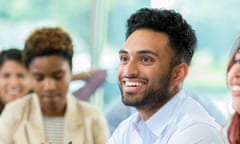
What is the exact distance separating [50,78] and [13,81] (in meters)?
0.36

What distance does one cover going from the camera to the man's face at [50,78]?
70.9 inches

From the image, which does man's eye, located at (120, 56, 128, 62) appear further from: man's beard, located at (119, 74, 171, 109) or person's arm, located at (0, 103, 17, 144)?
person's arm, located at (0, 103, 17, 144)

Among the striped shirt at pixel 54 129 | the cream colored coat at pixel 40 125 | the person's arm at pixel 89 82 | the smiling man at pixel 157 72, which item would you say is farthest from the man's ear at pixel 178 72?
the person's arm at pixel 89 82

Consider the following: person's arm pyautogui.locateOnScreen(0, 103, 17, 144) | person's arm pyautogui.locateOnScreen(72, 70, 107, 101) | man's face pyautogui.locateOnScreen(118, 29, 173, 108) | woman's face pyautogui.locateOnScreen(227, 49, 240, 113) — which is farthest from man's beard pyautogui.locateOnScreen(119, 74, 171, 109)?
person's arm pyautogui.locateOnScreen(72, 70, 107, 101)

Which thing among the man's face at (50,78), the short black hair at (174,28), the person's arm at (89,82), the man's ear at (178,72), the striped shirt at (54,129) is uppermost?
the short black hair at (174,28)

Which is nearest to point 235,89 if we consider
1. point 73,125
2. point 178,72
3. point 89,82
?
point 178,72

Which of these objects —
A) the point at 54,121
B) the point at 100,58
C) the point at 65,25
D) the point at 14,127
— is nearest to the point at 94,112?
the point at 54,121

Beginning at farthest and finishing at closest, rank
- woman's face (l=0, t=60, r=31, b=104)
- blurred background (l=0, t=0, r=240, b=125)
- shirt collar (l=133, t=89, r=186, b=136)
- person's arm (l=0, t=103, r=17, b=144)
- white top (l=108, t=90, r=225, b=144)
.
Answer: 1. woman's face (l=0, t=60, r=31, b=104)
2. blurred background (l=0, t=0, r=240, b=125)
3. person's arm (l=0, t=103, r=17, b=144)
4. shirt collar (l=133, t=89, r=186, b=136)
5. white top (l=108, t=90, r=225, b=144)

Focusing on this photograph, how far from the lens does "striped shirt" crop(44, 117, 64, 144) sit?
5.92 feet

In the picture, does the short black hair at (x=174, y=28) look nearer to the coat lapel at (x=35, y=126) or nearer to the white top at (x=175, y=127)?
the white top at (x=175, y=127)

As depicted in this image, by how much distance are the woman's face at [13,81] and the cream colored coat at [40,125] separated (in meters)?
0.25

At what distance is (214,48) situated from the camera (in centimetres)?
192

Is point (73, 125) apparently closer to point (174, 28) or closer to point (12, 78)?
point (12, 78)

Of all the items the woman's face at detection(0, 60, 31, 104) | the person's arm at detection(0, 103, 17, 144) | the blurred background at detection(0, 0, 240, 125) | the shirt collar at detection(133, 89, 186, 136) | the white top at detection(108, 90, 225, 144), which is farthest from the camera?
the woman's face at detection(0, 60, 31, 104)
